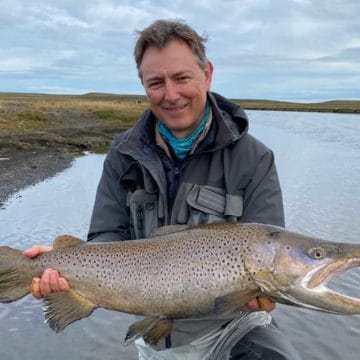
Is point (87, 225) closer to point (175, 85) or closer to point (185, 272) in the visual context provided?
point (175, 85)

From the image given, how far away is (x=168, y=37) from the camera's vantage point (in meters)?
3.84

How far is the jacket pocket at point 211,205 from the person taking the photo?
391cm

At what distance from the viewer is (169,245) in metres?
3.64

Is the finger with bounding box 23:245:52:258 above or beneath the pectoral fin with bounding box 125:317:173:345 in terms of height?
above

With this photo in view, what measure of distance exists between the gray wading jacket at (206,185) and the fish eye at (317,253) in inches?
24.5

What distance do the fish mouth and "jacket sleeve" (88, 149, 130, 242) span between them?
153cm

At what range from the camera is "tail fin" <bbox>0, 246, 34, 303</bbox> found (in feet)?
12.6

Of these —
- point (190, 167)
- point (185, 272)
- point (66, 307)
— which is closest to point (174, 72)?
point (190, 167)

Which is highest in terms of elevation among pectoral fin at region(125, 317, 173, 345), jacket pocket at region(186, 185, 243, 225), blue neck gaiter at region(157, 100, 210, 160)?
blue neck gaiter at region(157, 100, 210, 160)

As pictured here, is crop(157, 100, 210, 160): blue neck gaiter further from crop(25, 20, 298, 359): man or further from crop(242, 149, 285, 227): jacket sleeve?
crop(242, 149, 285, 227): jacket sleeve

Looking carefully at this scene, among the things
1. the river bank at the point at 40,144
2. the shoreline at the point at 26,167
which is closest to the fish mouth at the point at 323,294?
the shoreline at the point at 26,167

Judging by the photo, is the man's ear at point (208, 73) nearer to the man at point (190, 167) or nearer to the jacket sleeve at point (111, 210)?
the man at point (190, 167)

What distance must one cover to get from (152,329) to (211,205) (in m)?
0.98

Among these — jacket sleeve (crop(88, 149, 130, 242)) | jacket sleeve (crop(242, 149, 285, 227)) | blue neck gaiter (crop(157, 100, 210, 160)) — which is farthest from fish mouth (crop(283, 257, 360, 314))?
jacket sleeve (crop(88, 149, 130, 242))
